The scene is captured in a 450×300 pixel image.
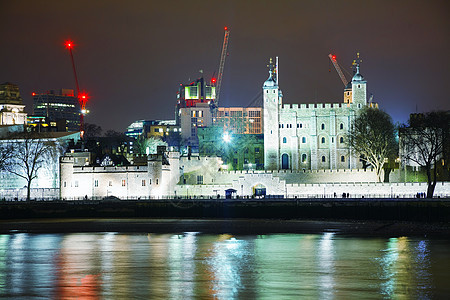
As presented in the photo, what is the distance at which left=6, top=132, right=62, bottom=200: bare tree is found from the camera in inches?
→ 3698

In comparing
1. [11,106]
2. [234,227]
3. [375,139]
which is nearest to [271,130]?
[375,139]

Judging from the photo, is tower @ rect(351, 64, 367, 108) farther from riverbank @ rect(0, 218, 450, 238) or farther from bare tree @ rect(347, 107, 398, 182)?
riverbank @ rect(0, 218, 450, 238)

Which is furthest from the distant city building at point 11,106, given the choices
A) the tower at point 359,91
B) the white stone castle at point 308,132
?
the tower at point 359,91

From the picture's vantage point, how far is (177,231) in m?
56.6

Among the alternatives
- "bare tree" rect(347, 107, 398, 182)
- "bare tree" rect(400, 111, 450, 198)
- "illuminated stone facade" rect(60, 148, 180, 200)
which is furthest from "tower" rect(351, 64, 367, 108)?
"illuminated stone facade" rect(60, 148, 180, 200)

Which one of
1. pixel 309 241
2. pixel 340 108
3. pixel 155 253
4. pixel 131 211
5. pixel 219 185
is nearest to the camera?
pixel 155 253

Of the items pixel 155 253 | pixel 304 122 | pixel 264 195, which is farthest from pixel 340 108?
pixel 155 253

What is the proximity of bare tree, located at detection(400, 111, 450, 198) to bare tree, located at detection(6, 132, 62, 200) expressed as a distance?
4342cm

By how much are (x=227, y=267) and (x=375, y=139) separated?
5535cm

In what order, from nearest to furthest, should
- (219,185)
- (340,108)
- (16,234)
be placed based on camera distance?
(16,234)
(219,185)
(340,108)

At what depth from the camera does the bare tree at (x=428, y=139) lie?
78625mm

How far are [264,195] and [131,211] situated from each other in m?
17.4

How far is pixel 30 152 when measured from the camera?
94.5 meters

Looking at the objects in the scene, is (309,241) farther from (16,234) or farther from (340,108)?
(340,108)
